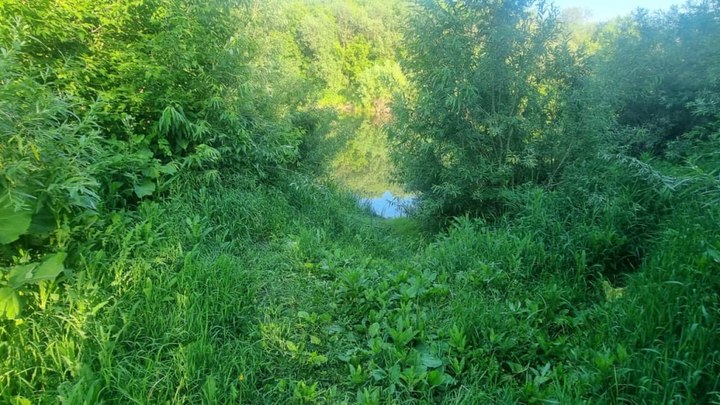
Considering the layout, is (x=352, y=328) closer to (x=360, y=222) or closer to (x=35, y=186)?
(x=35, y=186)

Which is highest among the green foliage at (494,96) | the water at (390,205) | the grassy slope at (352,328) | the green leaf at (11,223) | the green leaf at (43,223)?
the green foliage at (494,96)

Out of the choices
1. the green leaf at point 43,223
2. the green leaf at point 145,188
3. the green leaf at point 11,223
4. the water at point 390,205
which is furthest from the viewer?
the water at point 390,205

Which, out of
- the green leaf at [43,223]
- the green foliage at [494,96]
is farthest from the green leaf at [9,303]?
the green foliage at [494,96]

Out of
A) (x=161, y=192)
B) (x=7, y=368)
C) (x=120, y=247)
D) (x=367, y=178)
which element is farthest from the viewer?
(x=367, y=178)

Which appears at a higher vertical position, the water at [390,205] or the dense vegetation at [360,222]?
the dense vegetation at [360,222]

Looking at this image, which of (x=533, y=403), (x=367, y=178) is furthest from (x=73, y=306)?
(x=367, y=178)

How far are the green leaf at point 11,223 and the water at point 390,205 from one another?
5095 mm

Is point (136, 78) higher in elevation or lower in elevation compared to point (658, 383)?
higher

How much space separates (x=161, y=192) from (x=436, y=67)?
12.3ft

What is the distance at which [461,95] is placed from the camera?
5.04 m

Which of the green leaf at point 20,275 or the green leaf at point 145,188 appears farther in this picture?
the green leaf at point 145,188

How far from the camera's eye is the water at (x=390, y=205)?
6.79 metres

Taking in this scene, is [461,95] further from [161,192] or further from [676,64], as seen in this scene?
[161,192]

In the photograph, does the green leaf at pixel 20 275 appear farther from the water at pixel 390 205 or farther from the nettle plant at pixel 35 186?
the water at pixel 390 205
